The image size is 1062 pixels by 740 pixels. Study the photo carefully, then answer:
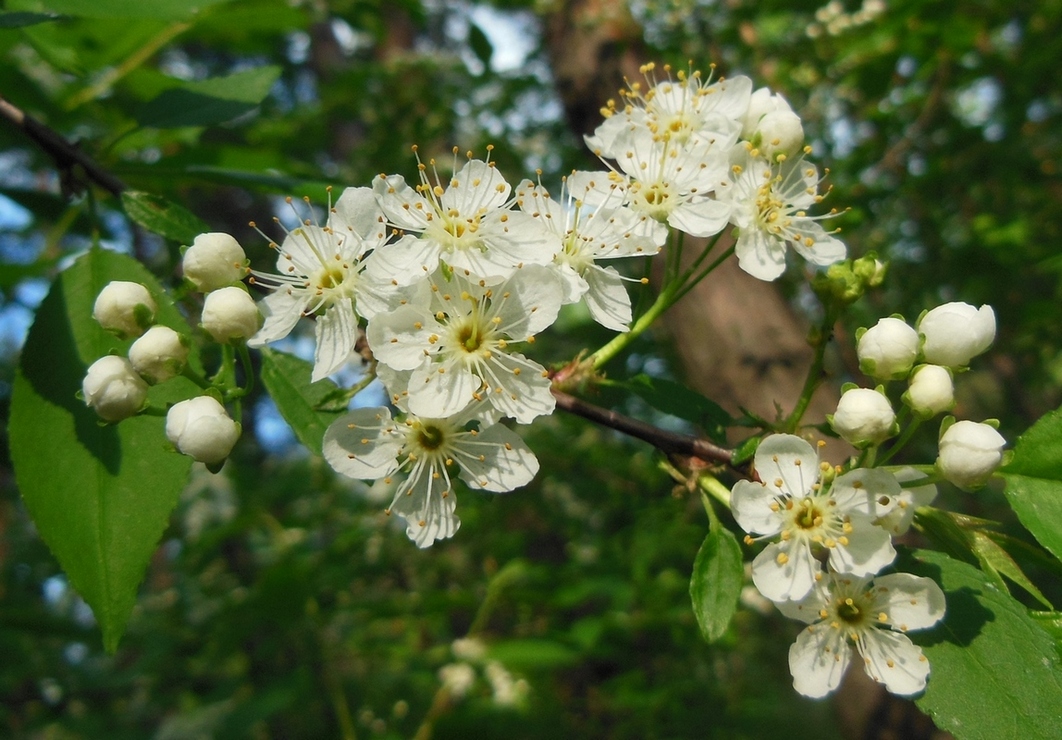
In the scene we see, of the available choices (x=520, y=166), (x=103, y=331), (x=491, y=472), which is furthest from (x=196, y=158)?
(x=520, y=166)

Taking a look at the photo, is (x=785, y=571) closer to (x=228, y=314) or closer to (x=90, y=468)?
(x=228, y=314)

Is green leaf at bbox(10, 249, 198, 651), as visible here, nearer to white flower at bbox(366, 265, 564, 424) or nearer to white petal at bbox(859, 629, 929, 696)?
white flower at bbox(366, 265, 564, 424)

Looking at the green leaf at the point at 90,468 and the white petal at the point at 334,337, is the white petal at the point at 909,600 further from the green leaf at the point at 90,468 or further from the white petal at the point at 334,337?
the green leaf at the point at 90,468

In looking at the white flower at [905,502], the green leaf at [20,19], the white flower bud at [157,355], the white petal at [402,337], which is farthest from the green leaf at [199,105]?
the white flower at [905,502]

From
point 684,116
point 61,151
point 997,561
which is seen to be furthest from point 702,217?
point 61,151

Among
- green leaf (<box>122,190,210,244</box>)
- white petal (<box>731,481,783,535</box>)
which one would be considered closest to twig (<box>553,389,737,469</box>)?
white petal (<box>731,481,783,535</box>)

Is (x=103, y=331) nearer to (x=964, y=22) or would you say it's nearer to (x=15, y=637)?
(x=15, y=637)
